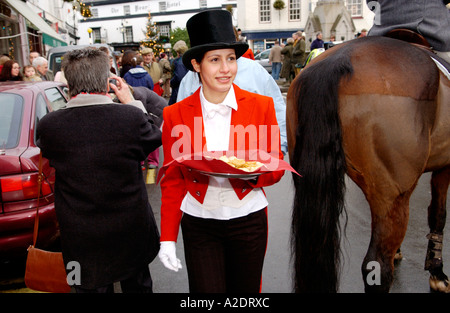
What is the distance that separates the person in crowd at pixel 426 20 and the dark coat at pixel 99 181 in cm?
223

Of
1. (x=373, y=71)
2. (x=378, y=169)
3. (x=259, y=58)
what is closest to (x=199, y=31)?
(x=373, y=71)

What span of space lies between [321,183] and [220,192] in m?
0.74

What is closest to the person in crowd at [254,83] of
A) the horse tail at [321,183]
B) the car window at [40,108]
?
the horse tail at [321,183]

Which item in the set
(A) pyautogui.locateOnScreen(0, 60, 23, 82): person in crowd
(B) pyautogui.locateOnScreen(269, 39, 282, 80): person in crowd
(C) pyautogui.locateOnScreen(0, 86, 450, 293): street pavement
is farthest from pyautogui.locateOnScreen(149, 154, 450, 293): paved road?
(B) pyautogui.locateOnScreen(269, 39, 282, 80): person in crowd

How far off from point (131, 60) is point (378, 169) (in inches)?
298

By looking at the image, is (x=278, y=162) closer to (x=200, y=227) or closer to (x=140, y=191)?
(x=200, y=227)

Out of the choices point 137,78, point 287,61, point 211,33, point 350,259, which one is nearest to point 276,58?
point 287,61

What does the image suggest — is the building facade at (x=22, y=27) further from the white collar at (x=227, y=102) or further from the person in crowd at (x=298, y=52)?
the white collar at (x=227, y=102)

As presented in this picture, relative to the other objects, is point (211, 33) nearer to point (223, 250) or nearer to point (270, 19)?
point (223, 250)

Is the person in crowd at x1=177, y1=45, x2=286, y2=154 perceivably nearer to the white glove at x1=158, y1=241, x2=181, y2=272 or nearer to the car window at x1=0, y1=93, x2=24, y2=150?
the white glove at x1=158, y1=241, x2=181, y2=272

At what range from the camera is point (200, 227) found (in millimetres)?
2094

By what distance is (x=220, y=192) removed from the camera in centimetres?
207

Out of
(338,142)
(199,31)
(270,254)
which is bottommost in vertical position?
(270,254)

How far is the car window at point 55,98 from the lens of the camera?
14.8ft
